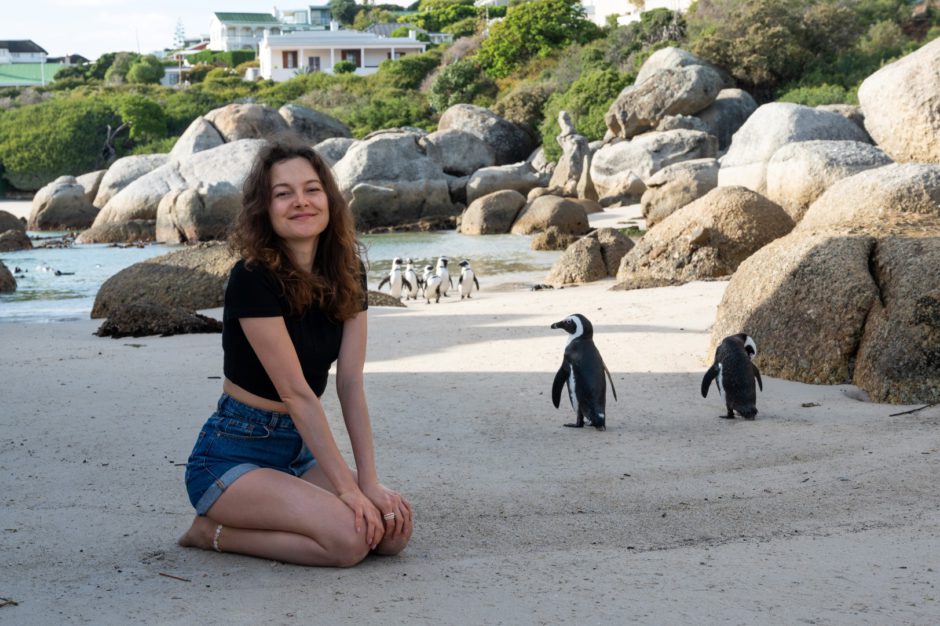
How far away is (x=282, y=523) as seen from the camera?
3342 mm

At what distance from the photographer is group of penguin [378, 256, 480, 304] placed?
585 inches

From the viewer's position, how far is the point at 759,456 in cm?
482

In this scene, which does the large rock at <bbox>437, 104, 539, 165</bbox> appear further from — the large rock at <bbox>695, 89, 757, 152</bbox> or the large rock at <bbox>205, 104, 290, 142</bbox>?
the large rock at <bbox>695, 89, 757, 152</bbox>

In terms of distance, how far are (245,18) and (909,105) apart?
10705 centimetres

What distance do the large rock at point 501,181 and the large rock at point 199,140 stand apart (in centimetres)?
857

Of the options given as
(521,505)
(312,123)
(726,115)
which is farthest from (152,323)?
(312,123)

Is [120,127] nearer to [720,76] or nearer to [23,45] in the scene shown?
[720,76]

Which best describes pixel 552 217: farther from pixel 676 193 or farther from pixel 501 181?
pixel 501 181

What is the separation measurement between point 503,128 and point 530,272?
21920 mm

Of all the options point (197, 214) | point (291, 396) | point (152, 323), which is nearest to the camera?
point (291, 396)

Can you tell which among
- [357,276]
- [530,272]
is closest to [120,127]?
[530,272]

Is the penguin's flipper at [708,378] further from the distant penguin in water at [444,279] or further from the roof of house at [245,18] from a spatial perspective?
the roof of house at [245,18]

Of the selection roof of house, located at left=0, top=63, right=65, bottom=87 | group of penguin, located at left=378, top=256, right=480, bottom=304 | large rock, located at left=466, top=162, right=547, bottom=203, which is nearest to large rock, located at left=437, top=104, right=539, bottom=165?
large rock, located at left=466, top=162, right=547, bottom=203

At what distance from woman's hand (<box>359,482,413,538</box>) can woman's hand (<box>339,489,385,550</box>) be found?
2 cm
